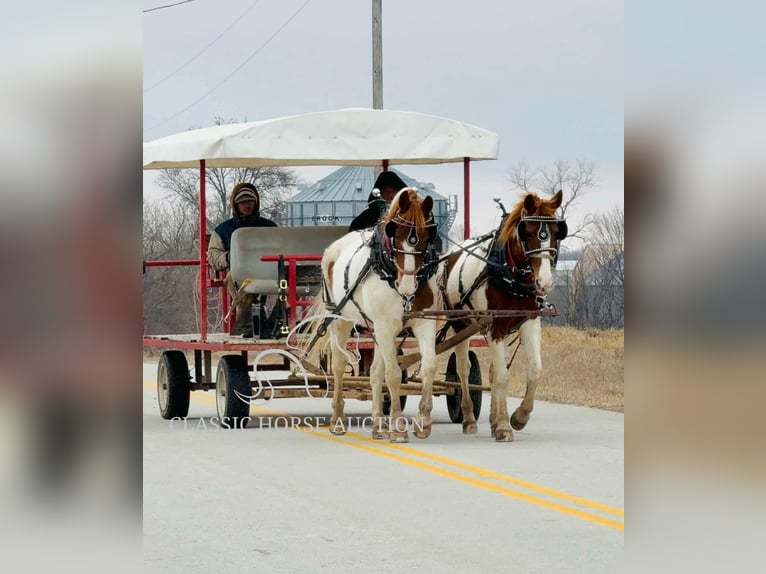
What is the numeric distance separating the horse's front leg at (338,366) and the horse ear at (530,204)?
266 centimetres

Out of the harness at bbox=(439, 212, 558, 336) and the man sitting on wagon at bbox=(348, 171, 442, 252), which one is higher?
the man sitting on wagon at bbox=(348, 171, 442, 252)

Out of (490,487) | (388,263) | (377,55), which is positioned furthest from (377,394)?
(377,55)

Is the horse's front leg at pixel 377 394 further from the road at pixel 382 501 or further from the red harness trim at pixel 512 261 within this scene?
the red harness trim at pixel 512 261

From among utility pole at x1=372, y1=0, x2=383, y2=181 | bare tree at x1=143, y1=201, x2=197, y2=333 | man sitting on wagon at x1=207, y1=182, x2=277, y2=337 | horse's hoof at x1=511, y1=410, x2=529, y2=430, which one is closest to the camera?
horse's hoof at x1=511, y1=410, x2=529, y2=430

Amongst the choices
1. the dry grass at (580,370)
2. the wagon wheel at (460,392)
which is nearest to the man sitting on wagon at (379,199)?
the wagon wheel at (460,392)

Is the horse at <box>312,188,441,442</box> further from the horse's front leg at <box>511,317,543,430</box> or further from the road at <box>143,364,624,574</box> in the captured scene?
the horse's front leg at <box>511,317,543,430</box>

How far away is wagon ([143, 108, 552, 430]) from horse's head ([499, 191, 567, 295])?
1.84 metres

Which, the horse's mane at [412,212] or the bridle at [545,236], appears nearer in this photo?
the bridle at [545,236]

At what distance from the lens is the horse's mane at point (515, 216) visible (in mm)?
12235

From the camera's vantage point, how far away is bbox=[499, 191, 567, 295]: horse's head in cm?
1197

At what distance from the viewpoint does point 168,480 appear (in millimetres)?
10430

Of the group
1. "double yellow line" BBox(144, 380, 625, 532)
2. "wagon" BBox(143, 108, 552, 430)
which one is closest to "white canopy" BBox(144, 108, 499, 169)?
"wagon" BBox(143, 108, 552, 430)
